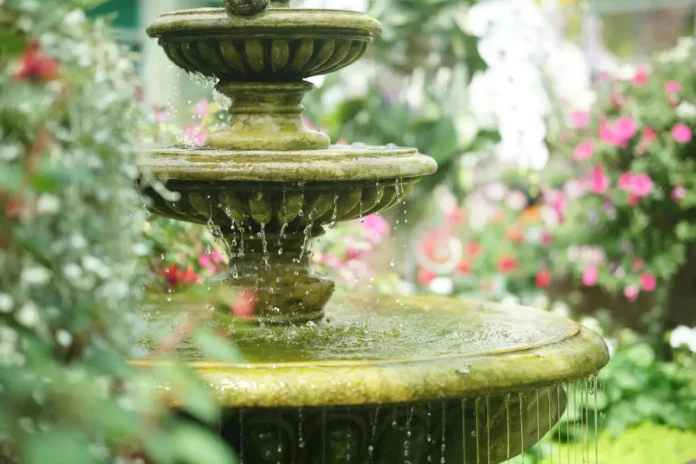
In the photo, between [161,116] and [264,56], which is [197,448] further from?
[161,116]

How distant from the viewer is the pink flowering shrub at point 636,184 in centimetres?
618

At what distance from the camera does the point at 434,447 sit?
9.33ft

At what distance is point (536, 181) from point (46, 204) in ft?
19.3

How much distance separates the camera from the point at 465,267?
26.2 ft

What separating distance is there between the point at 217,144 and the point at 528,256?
14.6 feet

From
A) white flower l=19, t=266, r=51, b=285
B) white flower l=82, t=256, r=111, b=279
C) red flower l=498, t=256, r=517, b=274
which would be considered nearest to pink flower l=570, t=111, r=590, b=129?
red flower l=498, t=256, r=517, b=274

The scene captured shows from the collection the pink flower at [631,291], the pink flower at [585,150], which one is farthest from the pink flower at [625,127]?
the pink flower at [631,291]

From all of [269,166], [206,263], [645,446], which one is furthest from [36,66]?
[645,446]

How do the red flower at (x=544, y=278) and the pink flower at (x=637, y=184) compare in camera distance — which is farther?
the red flower at (x=544, y=278)

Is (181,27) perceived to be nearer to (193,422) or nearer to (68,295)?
(193,422)

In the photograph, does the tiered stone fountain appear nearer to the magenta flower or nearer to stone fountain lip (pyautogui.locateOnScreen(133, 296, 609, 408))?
stone fountain lip (pyautogui.locateOnScreen(133, 296, 609, 408))

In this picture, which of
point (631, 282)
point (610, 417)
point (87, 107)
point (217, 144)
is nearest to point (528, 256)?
point (631, 282)

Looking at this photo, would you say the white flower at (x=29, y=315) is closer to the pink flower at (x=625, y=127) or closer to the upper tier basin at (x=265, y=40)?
the upper tier basin at (x=265, y=40)

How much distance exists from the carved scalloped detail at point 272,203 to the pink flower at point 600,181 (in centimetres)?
337
